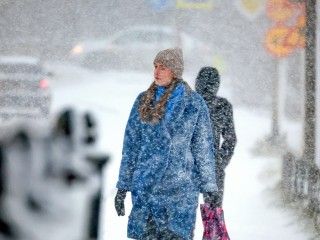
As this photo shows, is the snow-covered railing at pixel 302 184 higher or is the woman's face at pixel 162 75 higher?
the woman's face at pixel 162 75

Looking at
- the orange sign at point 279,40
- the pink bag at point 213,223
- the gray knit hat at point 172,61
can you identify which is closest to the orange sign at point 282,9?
the orange sign at point 279,40

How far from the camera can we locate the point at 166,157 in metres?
5.29

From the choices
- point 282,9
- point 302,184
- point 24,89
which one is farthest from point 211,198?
point 24,89

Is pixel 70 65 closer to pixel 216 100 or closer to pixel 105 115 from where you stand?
pixel 105 115

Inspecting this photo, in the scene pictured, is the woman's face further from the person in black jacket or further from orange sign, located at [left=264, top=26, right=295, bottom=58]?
orange sign, located at [left=264, top=26, right=295, bottom=58]

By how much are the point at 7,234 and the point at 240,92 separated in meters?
11.5

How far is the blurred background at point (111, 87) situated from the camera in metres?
7.79

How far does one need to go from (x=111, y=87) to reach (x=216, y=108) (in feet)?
33.7

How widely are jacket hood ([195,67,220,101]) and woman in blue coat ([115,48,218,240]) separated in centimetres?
98

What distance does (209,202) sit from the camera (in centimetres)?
575

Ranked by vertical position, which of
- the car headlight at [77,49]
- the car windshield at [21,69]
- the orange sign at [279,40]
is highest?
the car headlight at [77,49]

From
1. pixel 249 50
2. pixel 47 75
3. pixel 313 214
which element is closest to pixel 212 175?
pixel 313 214

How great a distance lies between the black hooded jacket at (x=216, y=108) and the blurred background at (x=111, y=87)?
1.43 metres

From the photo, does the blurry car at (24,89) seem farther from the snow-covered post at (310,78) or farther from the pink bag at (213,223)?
the pink bag at (213,223)
